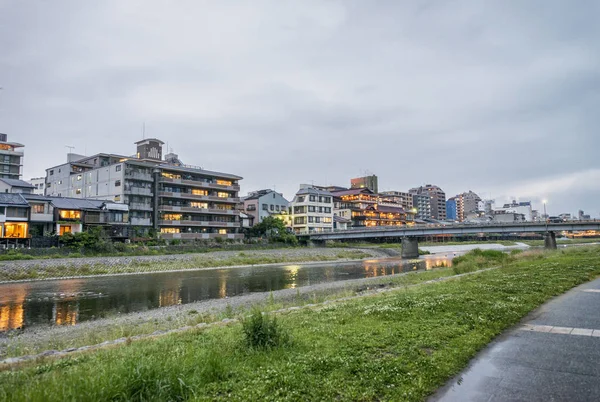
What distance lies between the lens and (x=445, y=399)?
5941mm

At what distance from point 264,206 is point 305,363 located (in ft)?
303

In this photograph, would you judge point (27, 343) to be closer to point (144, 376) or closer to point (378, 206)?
point (144, 376)

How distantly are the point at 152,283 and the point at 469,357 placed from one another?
109 feet

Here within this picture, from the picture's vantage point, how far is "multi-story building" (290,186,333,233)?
9825 cm

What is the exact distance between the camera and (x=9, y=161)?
276ft

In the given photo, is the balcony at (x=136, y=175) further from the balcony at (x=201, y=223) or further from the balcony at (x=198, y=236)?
the balcony at (x=198, y=236)

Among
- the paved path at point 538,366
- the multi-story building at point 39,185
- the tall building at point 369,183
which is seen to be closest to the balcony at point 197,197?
the multi-story building at point 39,185

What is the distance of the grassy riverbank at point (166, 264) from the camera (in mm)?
38531

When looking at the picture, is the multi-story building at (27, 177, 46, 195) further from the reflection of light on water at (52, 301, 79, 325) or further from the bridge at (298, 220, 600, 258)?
the reflection of light on water at (52, 301, 79, 325)

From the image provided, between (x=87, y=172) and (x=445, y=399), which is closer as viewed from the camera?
(x=445, y=399)

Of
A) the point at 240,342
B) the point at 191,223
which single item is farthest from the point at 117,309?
the point at 191,223

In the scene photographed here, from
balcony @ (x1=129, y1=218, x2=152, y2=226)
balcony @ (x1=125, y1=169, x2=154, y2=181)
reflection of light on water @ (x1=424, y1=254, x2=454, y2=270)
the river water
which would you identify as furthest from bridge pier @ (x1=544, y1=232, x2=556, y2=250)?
balcony @ (x1=125, y1=169, x2=154, y2=181)

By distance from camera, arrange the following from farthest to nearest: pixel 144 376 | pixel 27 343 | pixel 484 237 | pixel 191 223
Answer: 1. pixel 484 237
2. pixel 191 223
3. pixel 27 343
4. pixel 144 376

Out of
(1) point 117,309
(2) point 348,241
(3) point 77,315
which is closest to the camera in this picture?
(3) point 77,315
